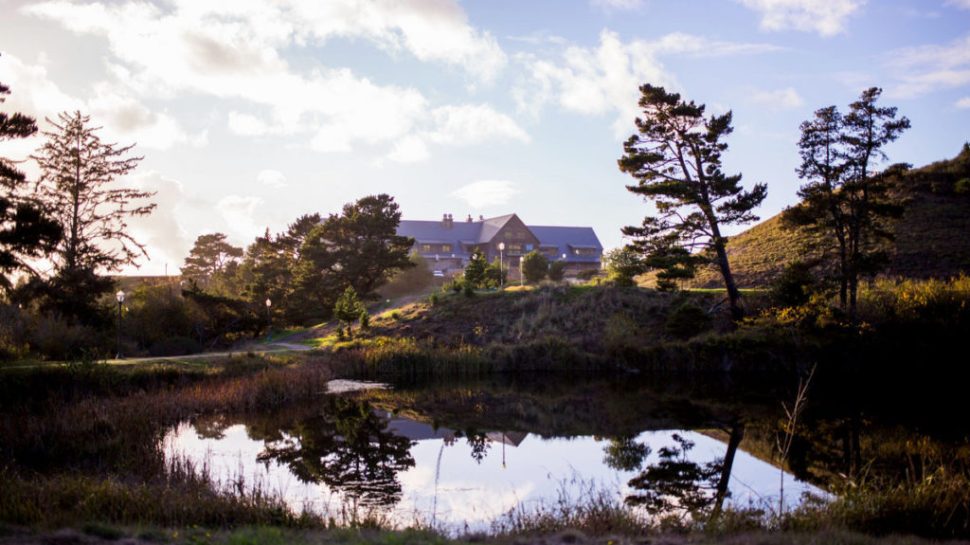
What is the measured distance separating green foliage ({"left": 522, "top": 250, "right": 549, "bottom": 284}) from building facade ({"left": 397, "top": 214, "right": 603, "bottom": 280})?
24565 mm

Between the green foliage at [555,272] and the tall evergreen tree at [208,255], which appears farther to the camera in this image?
the tall evergreen tree at [208,255]

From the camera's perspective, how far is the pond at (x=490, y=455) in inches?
428

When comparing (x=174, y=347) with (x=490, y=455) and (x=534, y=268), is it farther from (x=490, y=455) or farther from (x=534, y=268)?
(x=490, y=455)

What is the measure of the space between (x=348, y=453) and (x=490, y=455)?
3.08 m

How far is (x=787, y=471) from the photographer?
505 inches

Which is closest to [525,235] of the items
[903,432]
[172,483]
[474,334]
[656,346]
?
[474,334]

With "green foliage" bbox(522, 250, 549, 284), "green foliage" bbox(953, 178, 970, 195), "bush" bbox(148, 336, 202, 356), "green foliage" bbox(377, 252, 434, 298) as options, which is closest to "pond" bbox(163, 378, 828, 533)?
"bush" bbox(148, 336, 202, 356)

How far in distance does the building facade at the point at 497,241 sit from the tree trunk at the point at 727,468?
175 feet

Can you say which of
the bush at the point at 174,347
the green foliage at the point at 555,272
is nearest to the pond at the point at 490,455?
the bush at the point at 174,347

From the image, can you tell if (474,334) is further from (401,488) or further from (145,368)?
(401,488)

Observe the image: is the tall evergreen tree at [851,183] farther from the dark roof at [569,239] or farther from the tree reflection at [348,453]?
the dark roof at [569,239]

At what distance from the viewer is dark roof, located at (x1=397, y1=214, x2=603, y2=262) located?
245ft

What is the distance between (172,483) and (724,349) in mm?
22847

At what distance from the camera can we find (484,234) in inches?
2985
